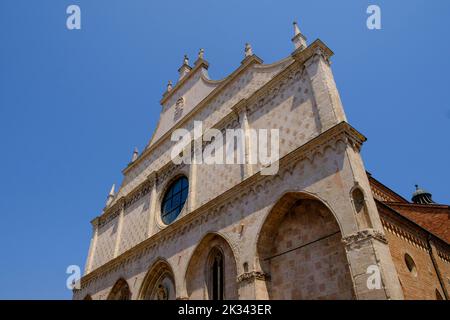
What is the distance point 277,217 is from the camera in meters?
10.5

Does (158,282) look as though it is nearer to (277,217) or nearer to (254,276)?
(254,276)

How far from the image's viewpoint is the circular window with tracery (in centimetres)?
1580

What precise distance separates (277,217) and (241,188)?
5.97ft

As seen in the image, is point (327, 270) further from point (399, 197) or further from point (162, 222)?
point (399, 197)

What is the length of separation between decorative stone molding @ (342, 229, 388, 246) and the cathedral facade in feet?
0.08

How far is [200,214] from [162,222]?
3.89m

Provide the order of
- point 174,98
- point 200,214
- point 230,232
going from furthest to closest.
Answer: point 174,98
point 200,214
point 230,232

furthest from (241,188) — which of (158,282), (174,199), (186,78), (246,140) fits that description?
(186,78)

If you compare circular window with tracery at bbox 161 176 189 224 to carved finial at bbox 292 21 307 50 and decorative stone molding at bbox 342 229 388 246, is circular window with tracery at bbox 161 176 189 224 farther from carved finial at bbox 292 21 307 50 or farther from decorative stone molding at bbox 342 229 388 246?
decorative stone molding at bbox 342 229 388 246

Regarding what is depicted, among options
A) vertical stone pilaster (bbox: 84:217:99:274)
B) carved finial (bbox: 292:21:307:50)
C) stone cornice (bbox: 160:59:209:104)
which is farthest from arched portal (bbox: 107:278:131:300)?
carved finial (bbox: 292:21:307:50)
